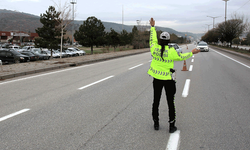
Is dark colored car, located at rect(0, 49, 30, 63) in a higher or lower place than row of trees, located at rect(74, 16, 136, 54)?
lower

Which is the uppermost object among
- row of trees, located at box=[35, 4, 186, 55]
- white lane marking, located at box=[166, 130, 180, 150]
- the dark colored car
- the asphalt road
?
row of trees, located at box=[35, 4, 186, 55]

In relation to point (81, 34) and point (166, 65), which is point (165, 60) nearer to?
point (166, 65)

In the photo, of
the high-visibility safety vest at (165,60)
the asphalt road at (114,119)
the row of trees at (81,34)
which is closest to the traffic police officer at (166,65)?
the high-visibility safety vest at (165,60)

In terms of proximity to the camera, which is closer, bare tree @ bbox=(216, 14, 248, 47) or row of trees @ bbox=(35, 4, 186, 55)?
row of trees @ bbox=(35, 4, 186, 55)

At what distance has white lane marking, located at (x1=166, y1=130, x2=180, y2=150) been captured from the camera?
3515 mm

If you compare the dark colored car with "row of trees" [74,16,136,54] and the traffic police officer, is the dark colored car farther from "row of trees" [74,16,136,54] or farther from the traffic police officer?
the traffic police officer

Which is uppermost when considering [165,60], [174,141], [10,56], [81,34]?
[81,34]

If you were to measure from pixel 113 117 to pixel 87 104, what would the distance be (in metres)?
1.30

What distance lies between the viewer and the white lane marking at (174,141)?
3.51 metres

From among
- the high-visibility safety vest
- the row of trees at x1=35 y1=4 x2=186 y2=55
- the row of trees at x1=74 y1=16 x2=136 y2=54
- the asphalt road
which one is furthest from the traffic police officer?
the row of trees at x1=74 y1=16 x2=136 y2=54

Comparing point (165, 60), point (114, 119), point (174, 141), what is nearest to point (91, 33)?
point (114, 119)

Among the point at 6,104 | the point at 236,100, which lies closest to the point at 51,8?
the point at 6,104

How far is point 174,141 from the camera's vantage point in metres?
3.74

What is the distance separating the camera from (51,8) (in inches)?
1113
